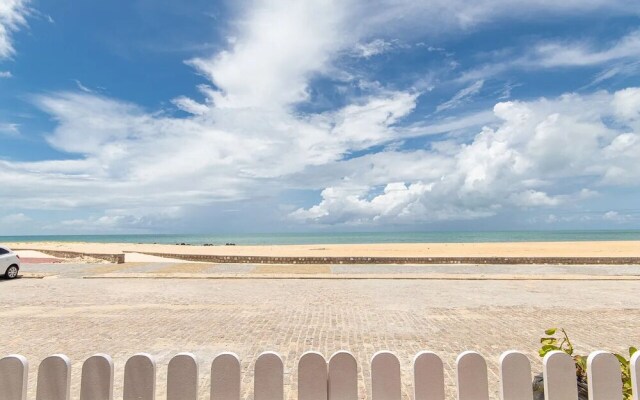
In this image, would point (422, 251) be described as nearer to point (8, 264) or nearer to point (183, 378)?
point (8, 264)

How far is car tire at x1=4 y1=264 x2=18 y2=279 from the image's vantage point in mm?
16469

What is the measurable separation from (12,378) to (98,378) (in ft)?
1.75

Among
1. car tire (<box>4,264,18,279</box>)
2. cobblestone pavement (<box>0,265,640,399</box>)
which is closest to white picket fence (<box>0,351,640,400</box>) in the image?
cobblestone pavement (<box>0,265,640,399</box>)

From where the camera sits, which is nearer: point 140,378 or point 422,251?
point 140,378

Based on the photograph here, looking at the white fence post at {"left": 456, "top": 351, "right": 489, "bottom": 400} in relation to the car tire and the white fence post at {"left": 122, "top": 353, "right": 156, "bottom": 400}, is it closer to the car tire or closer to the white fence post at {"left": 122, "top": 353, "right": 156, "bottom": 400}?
the white fence post at {"left": 122, "top": 353, "right": 156, "bottom": 400}

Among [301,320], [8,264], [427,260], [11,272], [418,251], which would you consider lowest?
[418,251]

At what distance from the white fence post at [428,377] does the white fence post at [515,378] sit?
387mm

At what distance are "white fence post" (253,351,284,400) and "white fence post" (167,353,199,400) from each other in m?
0.38

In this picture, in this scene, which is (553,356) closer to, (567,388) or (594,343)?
(567,388)

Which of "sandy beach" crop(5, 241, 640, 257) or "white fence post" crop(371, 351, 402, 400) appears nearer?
"white fence post" crop(371, 351, 402, 400)

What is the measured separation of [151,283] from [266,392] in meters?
13.9

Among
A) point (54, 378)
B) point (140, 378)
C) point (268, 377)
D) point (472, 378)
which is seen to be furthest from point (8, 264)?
point (472, 378)

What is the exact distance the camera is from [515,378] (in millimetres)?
2639

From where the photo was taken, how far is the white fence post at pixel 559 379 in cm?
262
